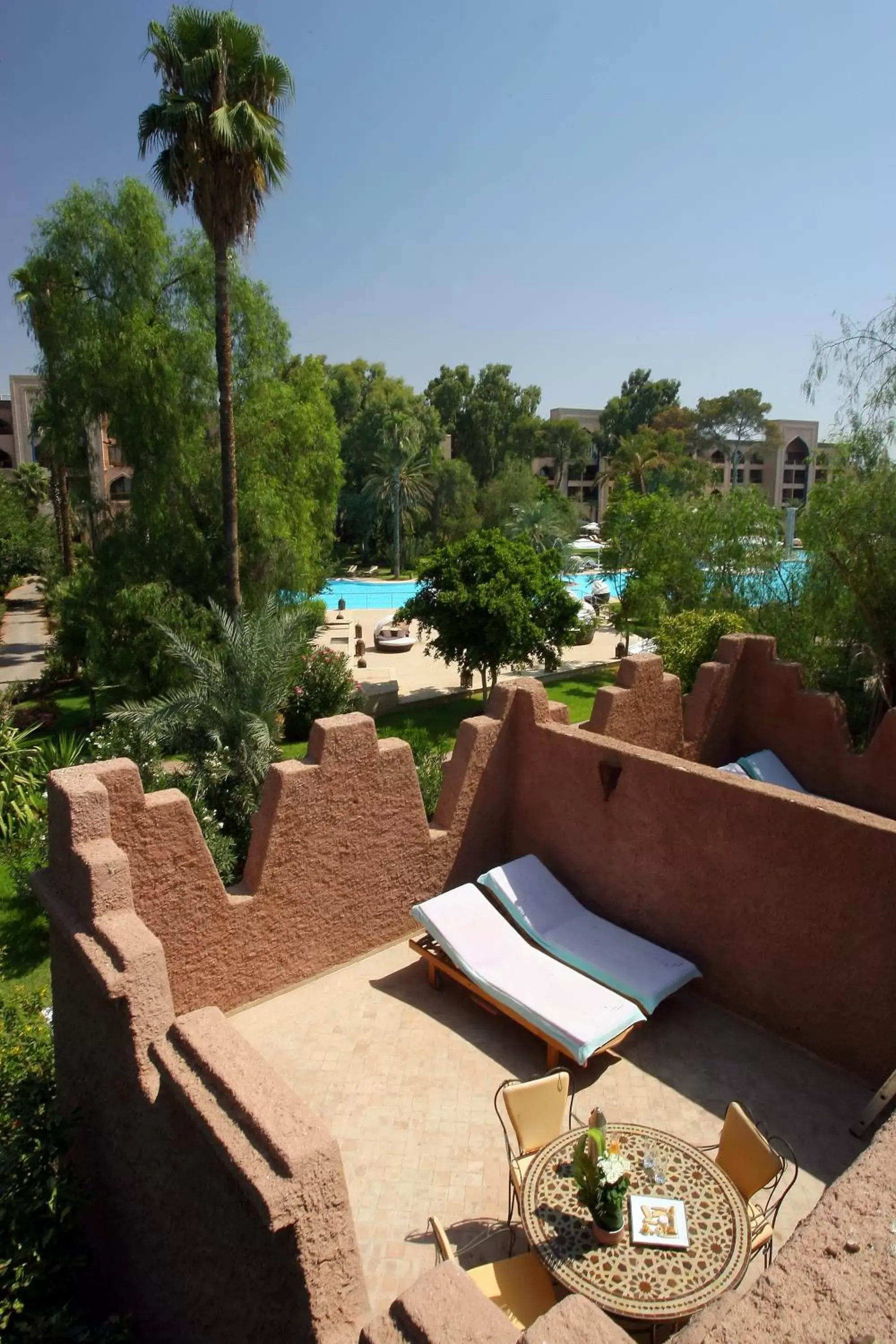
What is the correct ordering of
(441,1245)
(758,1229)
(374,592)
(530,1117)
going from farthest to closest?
(374,592) → (530,1117) → (758,1229) → (441,1245)

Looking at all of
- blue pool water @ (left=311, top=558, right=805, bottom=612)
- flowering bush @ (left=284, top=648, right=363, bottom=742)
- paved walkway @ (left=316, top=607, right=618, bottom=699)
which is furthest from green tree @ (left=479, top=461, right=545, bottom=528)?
flowering bush @ (left=284, top=648, right=363, bottom=742)

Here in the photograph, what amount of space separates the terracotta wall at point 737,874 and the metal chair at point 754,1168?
193cm

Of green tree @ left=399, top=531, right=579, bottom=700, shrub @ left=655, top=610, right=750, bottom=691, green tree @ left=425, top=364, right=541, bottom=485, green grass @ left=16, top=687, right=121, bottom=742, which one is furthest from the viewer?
green tree @ left=425, top=364, right=541, bottom=485

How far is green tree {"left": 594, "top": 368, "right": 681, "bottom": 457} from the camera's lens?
74.2 metres

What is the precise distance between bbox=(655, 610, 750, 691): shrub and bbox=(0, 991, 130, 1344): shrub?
1335cm

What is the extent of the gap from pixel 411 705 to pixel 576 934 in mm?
15449

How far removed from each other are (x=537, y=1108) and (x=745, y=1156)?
1401 mm

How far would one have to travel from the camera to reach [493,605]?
20156 mm

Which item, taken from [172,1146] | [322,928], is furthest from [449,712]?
[172,1146]

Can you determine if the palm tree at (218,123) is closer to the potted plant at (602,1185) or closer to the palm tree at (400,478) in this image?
the potted plant at (602,1185)

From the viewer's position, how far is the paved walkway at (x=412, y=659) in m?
26.9

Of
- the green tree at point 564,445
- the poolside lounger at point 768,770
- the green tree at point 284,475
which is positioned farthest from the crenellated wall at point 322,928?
the green tree at point 564,445

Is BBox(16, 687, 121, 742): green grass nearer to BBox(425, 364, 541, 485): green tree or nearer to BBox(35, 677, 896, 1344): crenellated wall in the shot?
BBox(35, 677, 896, 1344): crenellated wall

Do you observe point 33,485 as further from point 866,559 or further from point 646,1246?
point 646,1246
